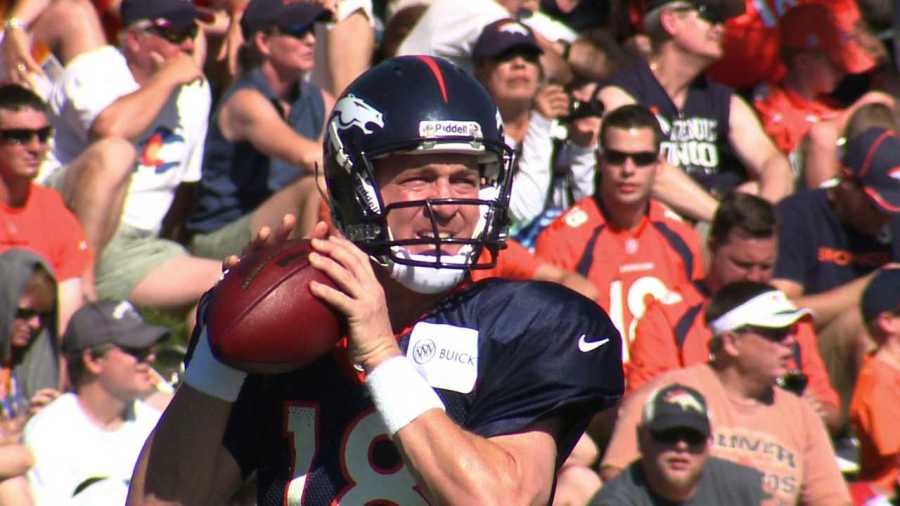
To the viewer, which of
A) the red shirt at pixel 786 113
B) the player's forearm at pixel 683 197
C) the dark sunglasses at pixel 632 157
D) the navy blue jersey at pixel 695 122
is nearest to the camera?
the dark sunglasses at pixel 632 157

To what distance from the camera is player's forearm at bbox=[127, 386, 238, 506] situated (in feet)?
9.99

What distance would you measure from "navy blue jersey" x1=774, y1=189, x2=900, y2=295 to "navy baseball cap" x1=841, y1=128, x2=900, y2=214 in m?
0.11

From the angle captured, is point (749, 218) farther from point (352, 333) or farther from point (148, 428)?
point (352, 333)

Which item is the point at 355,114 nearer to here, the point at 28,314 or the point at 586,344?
the point at 586,344

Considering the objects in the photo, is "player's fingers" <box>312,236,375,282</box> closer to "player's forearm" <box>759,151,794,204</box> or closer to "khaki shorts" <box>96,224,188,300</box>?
"khaki shorts" <box>96,224,188,300</box>

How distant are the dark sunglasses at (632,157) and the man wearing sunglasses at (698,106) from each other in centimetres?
93

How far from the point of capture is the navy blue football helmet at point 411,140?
10.1 feet

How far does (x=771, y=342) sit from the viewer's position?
630 centimetres

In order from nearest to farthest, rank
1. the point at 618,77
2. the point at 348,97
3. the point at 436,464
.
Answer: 1. the point at 436,464
2. the point at 348,97
3. the point at 618,77

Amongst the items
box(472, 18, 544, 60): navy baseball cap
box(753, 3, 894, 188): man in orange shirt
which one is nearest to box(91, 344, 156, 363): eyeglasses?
box(472, 18, 544, 60): navy baseball cap

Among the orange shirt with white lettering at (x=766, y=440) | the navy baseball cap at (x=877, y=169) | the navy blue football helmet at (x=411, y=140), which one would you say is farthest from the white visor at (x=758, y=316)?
the navy blue football helmet at (x=411, y=140)

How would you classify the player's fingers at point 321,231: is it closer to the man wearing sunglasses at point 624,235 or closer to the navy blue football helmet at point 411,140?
the navy blue football helmet at point 411,140

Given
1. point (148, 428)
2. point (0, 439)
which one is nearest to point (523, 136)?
point (148, 428)

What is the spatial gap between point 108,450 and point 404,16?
339 centimetres
